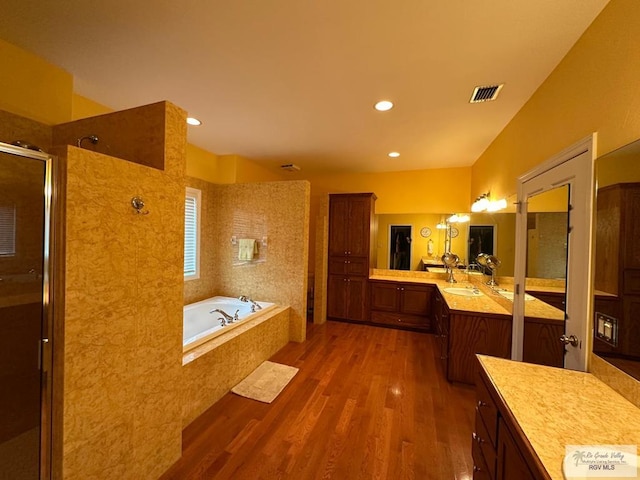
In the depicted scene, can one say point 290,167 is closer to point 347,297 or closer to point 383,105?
point 383,105

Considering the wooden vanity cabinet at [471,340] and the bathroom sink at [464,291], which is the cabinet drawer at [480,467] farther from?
the bathroom sink at [464,291]

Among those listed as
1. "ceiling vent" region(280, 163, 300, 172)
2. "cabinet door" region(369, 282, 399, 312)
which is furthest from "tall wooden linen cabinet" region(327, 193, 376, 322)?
"ceiling vent" region(280, 163, 300, 172)

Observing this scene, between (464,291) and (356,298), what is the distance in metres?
1.64

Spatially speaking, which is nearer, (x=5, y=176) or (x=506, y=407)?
(x=506, y=407)

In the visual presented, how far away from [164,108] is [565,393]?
256 cm

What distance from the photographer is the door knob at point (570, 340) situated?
4.52 feet

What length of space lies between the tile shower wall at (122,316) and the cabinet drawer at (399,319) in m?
3.09

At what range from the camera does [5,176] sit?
1232mm

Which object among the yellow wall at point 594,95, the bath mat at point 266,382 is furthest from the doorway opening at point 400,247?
the bath mat at point 266,382

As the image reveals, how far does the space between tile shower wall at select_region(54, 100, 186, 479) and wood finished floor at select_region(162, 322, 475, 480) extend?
35 cm

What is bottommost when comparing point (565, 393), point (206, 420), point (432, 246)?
point (206, 420)

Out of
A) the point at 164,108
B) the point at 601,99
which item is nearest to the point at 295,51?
the point at 164,108

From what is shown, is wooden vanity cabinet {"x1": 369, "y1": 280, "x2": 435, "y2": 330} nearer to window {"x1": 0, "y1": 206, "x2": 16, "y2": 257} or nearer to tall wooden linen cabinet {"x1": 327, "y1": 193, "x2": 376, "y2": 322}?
tall wooden linen cabinet {"x1": 327, "y1": 193, "x2": 376, "y2": 322}

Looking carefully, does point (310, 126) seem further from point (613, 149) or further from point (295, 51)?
point (613, 149)
